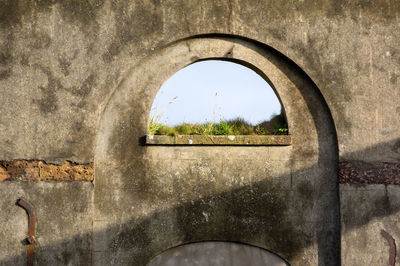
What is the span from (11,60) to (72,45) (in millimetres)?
798

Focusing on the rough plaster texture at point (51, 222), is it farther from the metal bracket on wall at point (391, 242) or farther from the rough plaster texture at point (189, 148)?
the metal bracket on wall at point (391, 242)

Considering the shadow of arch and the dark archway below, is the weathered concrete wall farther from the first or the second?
the dark archway below

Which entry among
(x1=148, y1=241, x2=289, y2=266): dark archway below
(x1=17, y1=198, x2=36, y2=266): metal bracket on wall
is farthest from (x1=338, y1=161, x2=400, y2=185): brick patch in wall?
(x1=17, y1=198, x2=36, y2=266): metal bracket on wall

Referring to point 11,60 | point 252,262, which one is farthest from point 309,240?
point 11,60

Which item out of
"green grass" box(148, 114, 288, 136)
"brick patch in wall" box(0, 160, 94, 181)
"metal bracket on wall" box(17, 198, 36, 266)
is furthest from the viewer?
"green grass" box(148, 114, 288, 136)

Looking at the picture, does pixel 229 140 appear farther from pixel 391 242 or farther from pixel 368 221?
pixel 391 242

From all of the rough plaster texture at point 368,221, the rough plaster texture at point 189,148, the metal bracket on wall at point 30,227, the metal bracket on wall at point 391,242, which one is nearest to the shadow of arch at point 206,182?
→ the rough plaster texture at point 189,148

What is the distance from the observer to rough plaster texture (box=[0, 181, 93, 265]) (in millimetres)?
5367

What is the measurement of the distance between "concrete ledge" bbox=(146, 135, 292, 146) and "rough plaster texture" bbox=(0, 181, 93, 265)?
122 cm

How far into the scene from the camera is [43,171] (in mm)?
5480

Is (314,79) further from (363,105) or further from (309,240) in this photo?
(309,240)

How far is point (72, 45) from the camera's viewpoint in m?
5.61

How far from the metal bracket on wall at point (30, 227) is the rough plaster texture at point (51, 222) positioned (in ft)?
0.15

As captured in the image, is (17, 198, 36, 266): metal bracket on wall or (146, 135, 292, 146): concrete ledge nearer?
(17, 198, 36, 266): metal bracket on wall
